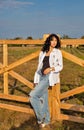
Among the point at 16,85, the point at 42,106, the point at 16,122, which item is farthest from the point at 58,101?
the point at 16,85

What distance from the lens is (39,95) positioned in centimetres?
718

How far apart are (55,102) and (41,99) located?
1.10 feet

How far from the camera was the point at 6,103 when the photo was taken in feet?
30.1

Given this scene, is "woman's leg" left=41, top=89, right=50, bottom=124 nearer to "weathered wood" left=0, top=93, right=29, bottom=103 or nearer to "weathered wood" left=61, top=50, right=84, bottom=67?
"weathered wood" left=61, top=50, right=84, bottom=67

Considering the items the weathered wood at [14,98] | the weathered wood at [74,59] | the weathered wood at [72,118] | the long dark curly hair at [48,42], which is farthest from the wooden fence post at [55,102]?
the weathered wood at [14,98]

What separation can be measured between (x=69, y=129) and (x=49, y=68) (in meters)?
1.20

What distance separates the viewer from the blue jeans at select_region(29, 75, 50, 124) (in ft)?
23.3

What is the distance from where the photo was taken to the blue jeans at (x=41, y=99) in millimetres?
7098

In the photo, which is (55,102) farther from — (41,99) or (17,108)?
(17,108)

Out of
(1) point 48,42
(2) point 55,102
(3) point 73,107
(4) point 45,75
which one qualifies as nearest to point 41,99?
(2) point 55,102

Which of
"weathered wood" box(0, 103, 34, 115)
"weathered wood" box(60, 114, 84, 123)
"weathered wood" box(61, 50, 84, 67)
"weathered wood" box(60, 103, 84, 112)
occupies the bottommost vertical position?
"weathered wood" box(0, 103, 34, 115)

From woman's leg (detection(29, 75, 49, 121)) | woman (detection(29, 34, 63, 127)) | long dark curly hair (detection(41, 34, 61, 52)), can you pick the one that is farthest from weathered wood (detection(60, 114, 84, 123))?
long dark curly hair (detection(41, 34, 61, 52))

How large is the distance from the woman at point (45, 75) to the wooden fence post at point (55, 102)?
0.19 m

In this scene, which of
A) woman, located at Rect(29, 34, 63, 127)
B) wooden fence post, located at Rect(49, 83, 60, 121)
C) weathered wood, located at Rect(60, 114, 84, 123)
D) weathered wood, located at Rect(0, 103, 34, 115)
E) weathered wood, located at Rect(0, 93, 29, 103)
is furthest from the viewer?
weathered wood, located at Rect(0, 93, 29, 103)
